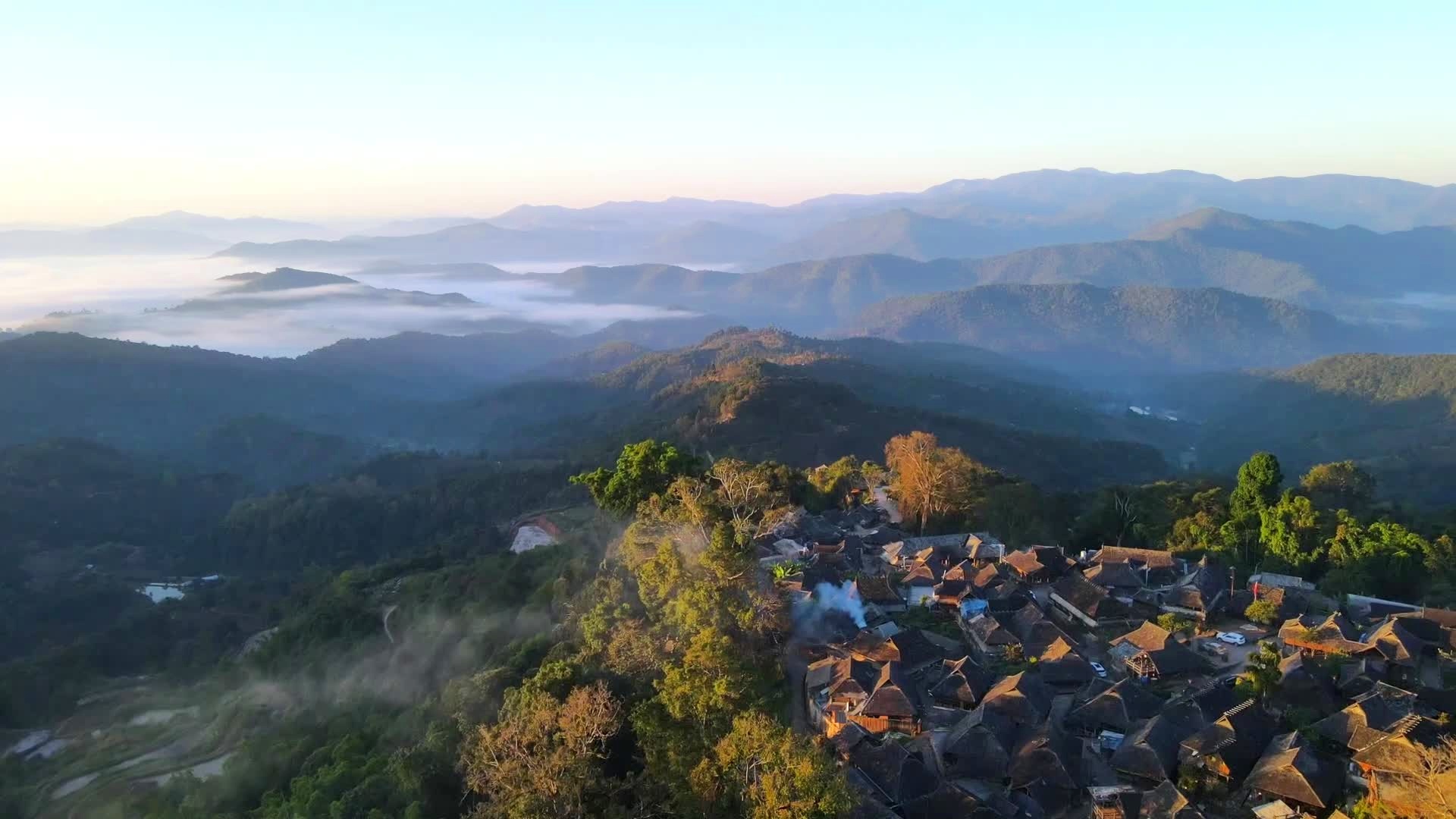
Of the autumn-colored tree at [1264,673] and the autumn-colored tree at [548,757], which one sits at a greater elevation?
the autumn-colored tree at [548,757]

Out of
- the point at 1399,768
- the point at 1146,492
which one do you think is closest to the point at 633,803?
the point at 1399,768

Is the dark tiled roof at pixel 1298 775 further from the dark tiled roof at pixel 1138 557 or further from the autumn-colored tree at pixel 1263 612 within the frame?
the dark tiled roof at pixel 1138 557

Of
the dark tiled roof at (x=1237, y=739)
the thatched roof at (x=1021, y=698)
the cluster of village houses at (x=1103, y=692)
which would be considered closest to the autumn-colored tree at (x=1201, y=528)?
the cluster of village houses at (x=1103, y=692)

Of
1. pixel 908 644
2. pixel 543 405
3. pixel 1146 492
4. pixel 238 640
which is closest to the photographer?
pixel 908 644

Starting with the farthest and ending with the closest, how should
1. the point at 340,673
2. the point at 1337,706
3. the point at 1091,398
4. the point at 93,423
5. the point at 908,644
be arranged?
the point at 1091,398 → the point at 93,423 → the point at 340,673 → the point at 908,644 → the point at 1337,706

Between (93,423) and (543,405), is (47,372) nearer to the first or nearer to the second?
(93,423)

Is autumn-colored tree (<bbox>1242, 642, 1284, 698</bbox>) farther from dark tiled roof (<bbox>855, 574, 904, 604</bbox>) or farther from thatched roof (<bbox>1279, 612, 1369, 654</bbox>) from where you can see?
dark tiled roof (<bbox>855, 574, 904, 604</bbox>)
